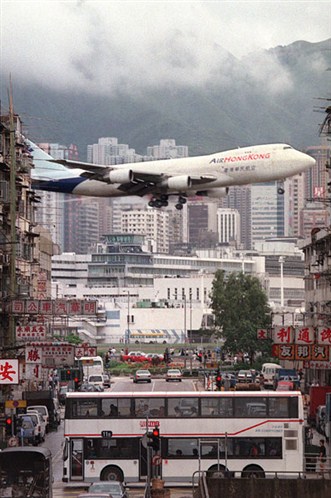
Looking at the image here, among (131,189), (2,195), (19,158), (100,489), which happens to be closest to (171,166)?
(131,189)

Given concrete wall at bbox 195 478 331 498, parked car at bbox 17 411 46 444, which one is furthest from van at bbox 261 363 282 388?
concrete wall at bbox 195 478 331 498

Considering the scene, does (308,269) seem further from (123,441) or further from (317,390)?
(123,441)

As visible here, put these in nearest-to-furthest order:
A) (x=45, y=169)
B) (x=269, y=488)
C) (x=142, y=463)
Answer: (x=269, y=488), (x=142, y=463), (x=45, y=169)

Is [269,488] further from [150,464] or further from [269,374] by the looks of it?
[269,374]

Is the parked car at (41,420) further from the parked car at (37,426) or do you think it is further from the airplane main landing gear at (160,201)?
the airplane main landing gear at (160,201)

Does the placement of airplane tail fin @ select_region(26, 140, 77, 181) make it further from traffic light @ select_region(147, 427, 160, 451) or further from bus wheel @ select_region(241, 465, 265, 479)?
traffic light @ select_region(147, 427, 160, 451)

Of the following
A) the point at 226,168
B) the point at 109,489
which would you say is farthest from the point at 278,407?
the point at 226,168

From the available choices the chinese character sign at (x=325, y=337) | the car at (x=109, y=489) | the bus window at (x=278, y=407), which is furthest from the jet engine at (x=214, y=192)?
the car at (x=109, y=489)
